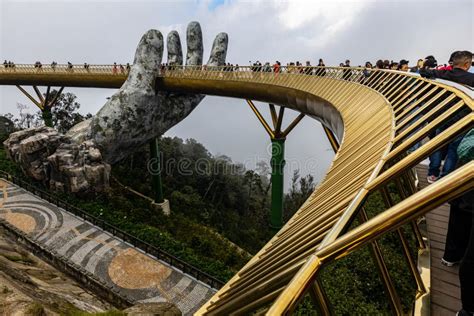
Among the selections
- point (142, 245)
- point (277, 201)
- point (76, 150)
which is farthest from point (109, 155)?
point (277, 201)

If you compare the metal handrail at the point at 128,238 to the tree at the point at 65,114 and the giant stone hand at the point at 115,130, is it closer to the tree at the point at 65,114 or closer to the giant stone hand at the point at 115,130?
the giant stone hand at the point at 115,130

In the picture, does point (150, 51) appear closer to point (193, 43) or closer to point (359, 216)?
point (193, 43)

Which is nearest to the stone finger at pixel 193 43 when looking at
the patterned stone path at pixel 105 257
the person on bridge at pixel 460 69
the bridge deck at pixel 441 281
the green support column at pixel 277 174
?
the green support column at pixel 277 174

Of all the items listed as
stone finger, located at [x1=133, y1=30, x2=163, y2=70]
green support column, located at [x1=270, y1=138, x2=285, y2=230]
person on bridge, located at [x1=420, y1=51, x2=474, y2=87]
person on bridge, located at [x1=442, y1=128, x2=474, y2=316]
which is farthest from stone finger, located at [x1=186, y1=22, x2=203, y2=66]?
person on bridge, located at [x1=442, y1=128, x2=474, y2=316]

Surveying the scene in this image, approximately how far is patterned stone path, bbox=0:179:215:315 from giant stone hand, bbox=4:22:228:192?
2.24 metres

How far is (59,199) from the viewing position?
1595cm

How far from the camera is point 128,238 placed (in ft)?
44.9

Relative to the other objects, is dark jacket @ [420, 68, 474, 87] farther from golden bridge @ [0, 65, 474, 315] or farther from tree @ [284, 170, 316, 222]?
tree @ [284, 170, 316, 222]

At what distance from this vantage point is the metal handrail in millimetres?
11898

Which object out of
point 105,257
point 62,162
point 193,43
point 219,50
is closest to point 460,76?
point 105,257

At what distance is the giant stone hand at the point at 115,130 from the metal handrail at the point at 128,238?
0.79m

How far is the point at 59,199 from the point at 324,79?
14.2 metres

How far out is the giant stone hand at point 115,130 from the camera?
668 inches

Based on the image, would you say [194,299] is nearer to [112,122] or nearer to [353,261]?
[353,261]
